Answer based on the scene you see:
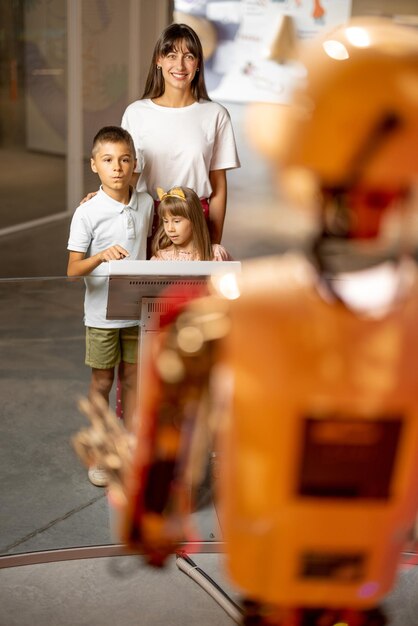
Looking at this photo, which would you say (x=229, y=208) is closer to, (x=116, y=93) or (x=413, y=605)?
(x=116, y=93)

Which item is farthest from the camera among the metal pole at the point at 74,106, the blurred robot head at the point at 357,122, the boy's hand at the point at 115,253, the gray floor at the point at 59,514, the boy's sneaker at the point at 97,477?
the metal pole at the point at 74,106

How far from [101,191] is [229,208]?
4.28 meters

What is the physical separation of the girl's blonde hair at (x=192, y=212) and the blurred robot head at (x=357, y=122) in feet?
5.78

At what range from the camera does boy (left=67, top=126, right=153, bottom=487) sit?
2.71m

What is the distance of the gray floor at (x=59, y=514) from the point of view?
2340mm

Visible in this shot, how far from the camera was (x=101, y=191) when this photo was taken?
2.81m

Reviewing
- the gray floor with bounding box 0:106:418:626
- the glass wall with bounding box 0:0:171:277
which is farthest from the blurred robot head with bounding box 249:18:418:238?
the glass wall with bounding box 0:0:171:277

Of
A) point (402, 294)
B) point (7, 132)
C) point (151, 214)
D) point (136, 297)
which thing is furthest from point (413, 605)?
point (7, 132)

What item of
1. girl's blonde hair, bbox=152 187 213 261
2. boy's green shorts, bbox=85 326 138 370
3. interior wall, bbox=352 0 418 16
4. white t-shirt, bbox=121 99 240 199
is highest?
interior wall, bbox=352 0 418 16

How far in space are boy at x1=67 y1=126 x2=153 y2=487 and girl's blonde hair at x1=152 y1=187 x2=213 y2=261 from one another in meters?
0.12

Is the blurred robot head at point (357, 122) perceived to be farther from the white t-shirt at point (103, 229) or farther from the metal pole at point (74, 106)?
the metal pole at point (74, 106)

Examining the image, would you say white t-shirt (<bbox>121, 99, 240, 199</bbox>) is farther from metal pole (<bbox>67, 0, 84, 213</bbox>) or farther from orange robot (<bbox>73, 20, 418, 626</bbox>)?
metal pole (<bbox>67, 0, 84, 213</bbox>)

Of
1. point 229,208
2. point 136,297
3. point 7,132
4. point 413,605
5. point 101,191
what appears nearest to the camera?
point 136,297

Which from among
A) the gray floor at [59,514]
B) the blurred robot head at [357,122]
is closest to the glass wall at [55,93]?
the gray floor at [59,514]
